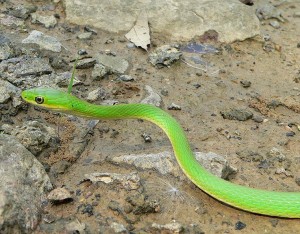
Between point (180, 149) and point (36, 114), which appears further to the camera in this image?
point (36, 114)

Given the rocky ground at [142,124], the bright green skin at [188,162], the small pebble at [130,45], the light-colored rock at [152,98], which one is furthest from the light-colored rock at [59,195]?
the small pebble at [130,45]

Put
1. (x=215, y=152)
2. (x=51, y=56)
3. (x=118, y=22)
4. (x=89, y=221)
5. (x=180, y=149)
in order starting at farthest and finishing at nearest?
(x=118, y=22) → (x=51, y=56) → (x=215, y=152) → (x=180, y=149) → (x=89, y=221)

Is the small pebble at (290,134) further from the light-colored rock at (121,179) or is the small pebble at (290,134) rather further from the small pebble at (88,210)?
the small pebble at (88,210)

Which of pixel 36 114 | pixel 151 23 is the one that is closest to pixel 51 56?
pixel 36 114

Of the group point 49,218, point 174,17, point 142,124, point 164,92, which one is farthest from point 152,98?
point 49,218

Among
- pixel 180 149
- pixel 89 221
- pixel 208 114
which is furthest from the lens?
pixel 208 114

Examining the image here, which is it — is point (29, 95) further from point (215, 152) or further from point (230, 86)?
point (230, 86)

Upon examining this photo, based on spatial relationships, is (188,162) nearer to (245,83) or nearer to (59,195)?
(59,195)
